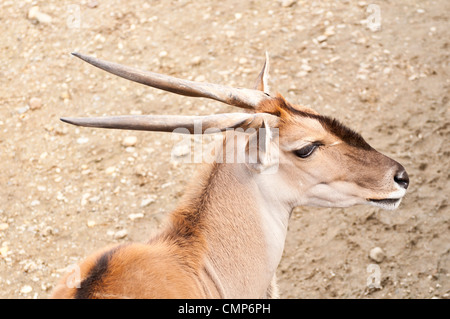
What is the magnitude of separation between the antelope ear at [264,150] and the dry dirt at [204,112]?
2165mm

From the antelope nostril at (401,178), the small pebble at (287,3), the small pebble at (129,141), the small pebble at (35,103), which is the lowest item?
the small pebble at (129,141)

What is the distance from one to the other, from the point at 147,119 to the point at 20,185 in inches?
152

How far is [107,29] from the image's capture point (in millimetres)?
8102

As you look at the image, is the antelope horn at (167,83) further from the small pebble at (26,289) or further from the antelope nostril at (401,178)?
the small pebble at (26,289)

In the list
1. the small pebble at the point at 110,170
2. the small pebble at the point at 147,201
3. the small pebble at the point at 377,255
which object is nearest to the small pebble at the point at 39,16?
the small pebble at the point at 110,170

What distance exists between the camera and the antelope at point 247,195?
10.9 feet

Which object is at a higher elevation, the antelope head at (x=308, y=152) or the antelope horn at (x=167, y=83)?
the antelope horn at (x=167, y=83)

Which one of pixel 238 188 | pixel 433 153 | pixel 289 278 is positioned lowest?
pixel 289 278

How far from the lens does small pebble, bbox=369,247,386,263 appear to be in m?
5.46

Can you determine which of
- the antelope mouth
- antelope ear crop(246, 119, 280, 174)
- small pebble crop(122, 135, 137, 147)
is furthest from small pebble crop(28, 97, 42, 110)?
the antelope mouth

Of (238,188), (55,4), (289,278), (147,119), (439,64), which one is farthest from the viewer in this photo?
(55,4)

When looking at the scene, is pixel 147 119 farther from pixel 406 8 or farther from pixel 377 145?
pixel 406 8

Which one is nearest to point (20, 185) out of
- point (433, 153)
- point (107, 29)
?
point (107, 29)

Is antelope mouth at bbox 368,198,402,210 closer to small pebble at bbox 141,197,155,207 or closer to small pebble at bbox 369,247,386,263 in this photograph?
small pebble at bbox 369,247,386,263
